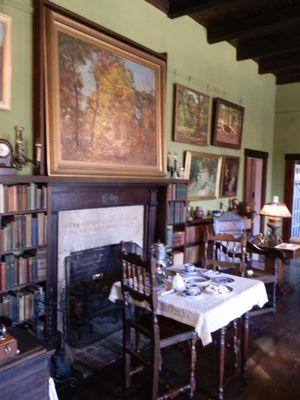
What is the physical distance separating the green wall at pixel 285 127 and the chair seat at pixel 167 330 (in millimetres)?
5867

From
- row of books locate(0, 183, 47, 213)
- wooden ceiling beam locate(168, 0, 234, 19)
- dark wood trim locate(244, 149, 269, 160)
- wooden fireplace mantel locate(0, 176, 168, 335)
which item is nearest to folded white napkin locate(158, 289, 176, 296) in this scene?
wooden fireplace mantel locate(0, 176, 168, 335)

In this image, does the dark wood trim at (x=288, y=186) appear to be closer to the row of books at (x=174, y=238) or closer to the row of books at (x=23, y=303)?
the row of books at (x=174, y=238)

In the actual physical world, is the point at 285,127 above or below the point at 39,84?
above

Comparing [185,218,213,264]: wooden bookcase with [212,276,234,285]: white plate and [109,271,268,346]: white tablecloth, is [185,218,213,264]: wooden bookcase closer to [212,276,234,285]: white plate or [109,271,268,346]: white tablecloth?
[212,276,234,285]: white plate

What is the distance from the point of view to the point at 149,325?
2.66m

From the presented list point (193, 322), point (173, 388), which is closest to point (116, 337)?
point (173, 388)

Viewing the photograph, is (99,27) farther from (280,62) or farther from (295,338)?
(280,62)

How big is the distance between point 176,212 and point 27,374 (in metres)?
2.85

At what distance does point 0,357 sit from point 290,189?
23.2 feet

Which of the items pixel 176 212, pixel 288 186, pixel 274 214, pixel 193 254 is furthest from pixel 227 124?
pixel 288 186

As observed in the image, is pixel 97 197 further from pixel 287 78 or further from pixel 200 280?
pixel 287 78

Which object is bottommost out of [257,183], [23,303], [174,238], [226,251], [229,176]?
[23,303]

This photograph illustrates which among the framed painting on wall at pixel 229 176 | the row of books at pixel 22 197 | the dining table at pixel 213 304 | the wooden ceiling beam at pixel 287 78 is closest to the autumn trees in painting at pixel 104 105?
the row of books at pixel 22 197

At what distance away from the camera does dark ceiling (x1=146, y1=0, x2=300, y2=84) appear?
170 inches
